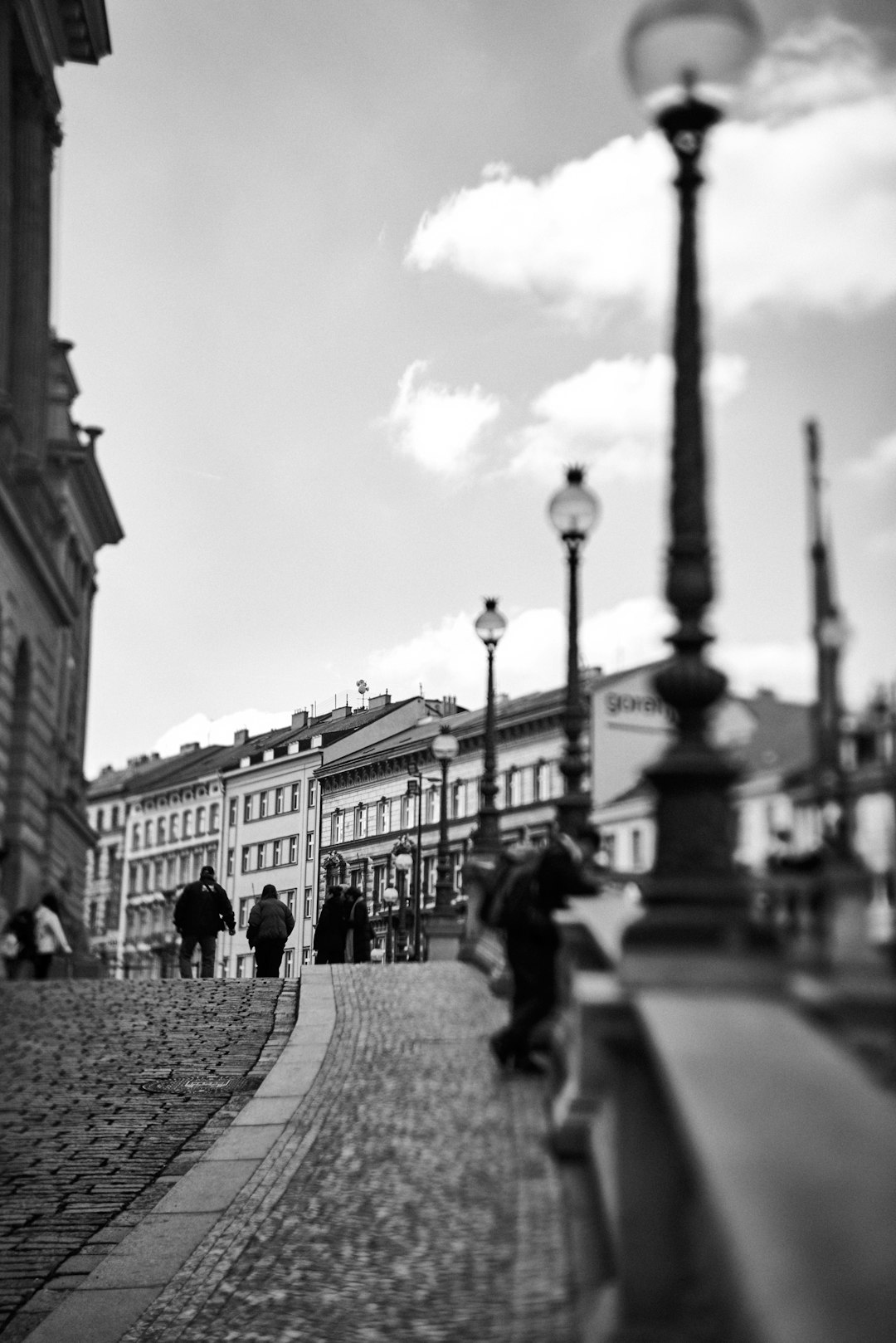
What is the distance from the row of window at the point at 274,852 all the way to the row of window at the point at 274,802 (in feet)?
5.39

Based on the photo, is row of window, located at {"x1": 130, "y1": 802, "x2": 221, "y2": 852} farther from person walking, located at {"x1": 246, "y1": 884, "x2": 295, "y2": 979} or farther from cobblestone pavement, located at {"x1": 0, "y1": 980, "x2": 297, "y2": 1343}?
cobblestone pavement, located at {"x1": 0, "y1": 980, "x2": 297, "y2": 1343}

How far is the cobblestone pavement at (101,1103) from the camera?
1043cm

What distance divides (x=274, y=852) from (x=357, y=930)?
4356cm

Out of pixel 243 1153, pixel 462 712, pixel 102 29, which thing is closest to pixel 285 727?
pixel 462 712

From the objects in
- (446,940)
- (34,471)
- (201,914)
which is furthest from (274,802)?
(446,940)

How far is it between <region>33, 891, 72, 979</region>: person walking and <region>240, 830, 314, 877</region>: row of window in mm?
29916

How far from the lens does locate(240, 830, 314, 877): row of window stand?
210 ft

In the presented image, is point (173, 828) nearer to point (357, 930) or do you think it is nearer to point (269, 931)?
point (357, 930)

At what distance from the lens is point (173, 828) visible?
11669 centimetres

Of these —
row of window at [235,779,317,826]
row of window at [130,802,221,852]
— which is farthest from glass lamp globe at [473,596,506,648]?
row of window at [130,802,221,852]

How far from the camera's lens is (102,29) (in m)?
53.1

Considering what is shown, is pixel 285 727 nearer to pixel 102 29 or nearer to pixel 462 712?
pixel 462 712

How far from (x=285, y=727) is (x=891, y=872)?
305 ft

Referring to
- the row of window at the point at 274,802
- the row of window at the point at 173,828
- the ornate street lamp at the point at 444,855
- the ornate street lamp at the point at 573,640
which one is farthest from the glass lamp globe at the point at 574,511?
the row of window at the point at 173,828
